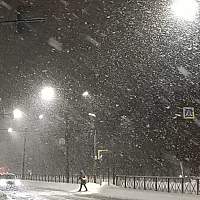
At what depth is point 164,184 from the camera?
27094mm

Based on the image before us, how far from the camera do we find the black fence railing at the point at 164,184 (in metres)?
Result: 24.2

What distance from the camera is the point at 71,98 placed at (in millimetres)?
58469

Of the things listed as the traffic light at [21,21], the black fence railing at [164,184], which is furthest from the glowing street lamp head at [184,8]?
the black fence railing at [164,184]

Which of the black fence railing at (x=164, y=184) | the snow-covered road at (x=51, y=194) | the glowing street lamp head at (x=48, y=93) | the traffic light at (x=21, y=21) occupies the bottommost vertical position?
the snow-covered road at (x=51, y=194)

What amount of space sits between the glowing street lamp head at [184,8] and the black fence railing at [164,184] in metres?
11.7

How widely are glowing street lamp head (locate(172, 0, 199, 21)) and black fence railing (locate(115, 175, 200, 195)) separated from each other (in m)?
11.7

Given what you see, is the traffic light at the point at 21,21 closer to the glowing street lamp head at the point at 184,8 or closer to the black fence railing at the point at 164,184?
the glowing street lamp head at the point at 184,8

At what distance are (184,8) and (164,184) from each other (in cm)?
1504

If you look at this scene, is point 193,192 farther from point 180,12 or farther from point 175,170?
point 175,170

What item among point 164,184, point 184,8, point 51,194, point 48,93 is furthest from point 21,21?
point 48,93

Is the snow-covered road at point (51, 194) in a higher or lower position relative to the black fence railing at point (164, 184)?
lower

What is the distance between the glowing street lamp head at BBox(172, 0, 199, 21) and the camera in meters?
14.1

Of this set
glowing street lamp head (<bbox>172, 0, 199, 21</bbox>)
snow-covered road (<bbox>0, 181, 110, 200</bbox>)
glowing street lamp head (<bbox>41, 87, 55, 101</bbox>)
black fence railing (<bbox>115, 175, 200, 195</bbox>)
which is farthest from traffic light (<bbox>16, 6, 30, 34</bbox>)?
glowing street lamp head (<bbox>41, 87, 55, 101</bbox>)

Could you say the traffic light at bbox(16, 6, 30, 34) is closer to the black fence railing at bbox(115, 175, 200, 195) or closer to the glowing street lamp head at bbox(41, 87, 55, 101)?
the black fence railing at bbox(115, 175, 200, 195)
